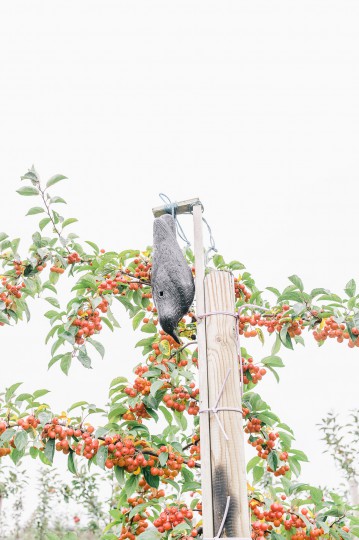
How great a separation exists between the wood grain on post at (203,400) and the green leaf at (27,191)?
109 cm

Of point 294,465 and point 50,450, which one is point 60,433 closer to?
point 50,450

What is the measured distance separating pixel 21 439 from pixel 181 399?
0.65 metres

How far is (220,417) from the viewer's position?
1.56m

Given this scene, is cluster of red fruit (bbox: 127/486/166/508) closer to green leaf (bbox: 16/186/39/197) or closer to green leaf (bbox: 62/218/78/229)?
green leaf (bbox: 62/218/78/229)

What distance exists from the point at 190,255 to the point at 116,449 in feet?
3.57

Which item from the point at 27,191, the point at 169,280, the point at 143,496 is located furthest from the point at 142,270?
the point at 143,496

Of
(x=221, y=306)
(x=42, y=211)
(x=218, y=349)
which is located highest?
(x=42, y=211)

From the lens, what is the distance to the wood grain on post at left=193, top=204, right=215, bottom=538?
1.48m

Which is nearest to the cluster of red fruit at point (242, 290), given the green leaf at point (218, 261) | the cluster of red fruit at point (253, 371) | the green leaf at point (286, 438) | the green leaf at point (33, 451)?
the green leaf at point (218, 261)

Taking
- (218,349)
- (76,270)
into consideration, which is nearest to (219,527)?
(218,349)

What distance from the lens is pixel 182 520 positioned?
2088mm

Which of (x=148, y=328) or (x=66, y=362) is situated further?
(x=148, y=328)

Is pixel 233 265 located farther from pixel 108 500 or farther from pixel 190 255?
pixel 108 500

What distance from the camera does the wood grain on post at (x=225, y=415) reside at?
147cm
